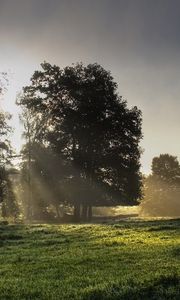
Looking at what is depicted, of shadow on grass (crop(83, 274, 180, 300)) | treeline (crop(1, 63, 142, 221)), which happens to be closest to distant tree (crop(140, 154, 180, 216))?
treeline (crop(1, 63, 142, 221))

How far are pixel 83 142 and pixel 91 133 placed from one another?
169 cm

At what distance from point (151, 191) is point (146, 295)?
114102mm

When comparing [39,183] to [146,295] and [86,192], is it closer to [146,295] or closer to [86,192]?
[86,192]

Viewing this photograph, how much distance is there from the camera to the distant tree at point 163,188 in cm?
11777

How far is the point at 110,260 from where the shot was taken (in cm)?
2094

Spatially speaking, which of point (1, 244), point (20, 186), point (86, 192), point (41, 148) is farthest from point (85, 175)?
point (1, 244)

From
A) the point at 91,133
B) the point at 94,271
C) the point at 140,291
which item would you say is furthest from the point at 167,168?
the point at 140,291

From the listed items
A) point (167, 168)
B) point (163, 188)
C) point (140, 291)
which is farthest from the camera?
point (167, 168)

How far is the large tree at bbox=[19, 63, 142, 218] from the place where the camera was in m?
74.2

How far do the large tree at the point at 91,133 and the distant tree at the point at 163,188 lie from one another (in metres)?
41.8

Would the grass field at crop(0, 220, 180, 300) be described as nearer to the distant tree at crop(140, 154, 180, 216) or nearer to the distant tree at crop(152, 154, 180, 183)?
the distant tree at crop(140, 154, 180, 216)

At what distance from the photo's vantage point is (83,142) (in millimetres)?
74188

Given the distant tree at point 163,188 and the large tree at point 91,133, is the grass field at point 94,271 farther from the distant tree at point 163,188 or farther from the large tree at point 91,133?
the distant tree at point 163,188

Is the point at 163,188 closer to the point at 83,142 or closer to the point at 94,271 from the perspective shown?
the point at 83,142
